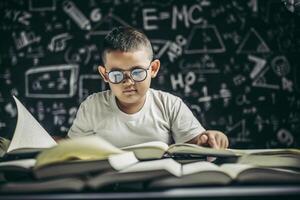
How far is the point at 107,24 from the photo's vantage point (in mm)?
1146

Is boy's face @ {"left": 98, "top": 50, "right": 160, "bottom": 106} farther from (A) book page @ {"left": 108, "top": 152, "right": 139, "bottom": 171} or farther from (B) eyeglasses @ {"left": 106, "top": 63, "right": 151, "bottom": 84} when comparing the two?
(A) book page @ {"left": 108, "top": 152, "right": 139, "bottom": 171}

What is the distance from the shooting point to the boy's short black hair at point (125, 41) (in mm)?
1002

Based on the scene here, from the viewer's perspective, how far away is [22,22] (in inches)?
44.9

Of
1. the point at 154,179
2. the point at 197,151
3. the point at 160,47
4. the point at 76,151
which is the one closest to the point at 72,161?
the point at 76,151

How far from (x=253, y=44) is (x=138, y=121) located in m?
0.39

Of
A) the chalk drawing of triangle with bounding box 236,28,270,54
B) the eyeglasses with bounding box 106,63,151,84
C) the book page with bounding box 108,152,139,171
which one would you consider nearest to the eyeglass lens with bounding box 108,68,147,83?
the eyeglasses with bounding box 106,63,151,84

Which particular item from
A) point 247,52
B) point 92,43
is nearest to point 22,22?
point 92,43

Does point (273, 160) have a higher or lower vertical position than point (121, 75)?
lower

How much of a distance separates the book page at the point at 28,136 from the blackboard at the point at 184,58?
192mm

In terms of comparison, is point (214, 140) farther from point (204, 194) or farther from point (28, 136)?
point (28, 136)

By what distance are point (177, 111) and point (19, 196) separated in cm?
57

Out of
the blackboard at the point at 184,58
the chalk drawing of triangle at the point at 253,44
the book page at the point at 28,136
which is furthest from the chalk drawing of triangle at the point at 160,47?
the book page at the point at 28,136

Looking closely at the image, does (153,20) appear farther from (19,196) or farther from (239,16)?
(19,196)

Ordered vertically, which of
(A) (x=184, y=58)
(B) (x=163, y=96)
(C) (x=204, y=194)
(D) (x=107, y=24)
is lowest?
(C) (x=204, y=194)
